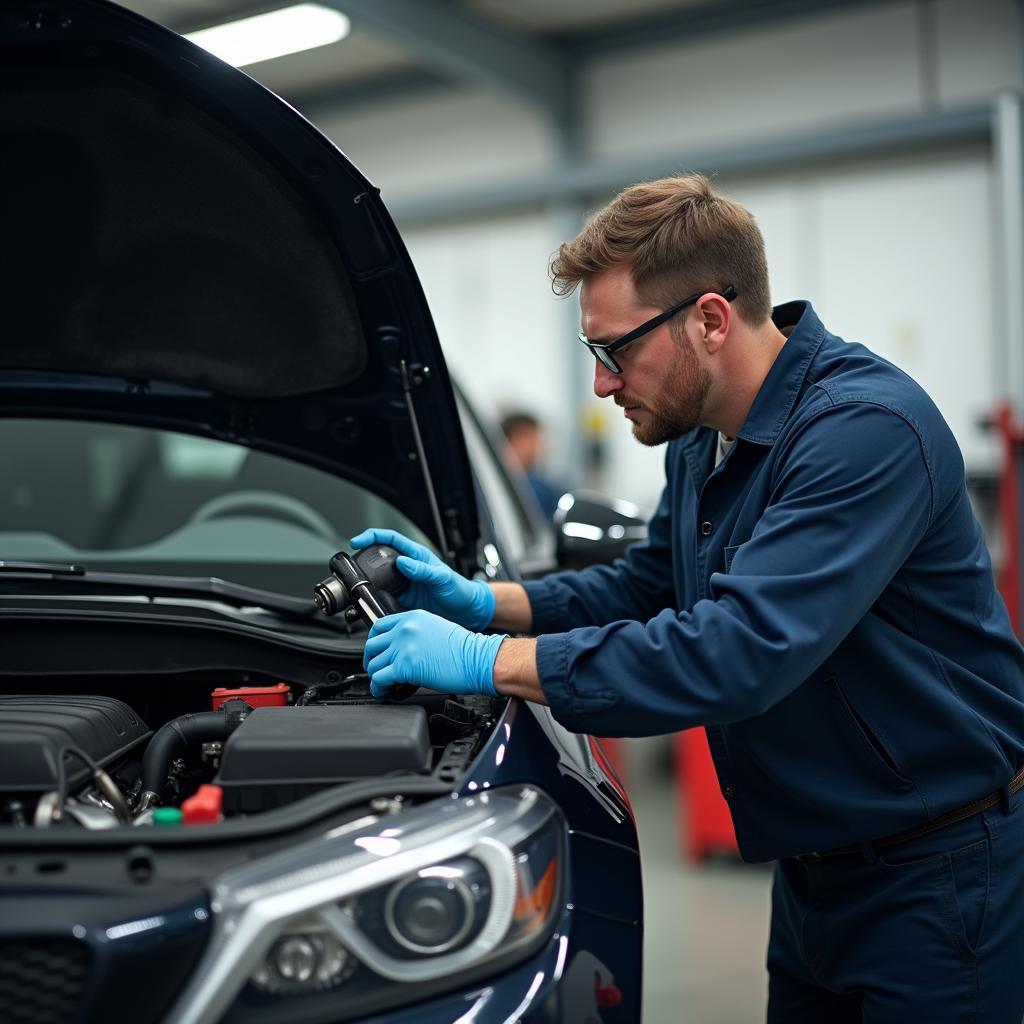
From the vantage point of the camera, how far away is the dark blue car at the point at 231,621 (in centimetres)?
116

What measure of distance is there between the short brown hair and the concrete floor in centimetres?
204

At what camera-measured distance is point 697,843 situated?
170 inches

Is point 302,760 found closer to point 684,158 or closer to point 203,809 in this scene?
point 203,809

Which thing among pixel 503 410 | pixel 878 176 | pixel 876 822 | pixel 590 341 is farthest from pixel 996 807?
pixel 503 410

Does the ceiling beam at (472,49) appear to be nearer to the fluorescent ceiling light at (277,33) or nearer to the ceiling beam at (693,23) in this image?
the ceiling beam at (693,23)

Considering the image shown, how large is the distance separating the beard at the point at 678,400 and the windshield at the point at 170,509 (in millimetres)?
570

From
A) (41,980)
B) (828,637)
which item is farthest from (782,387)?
(41,980)

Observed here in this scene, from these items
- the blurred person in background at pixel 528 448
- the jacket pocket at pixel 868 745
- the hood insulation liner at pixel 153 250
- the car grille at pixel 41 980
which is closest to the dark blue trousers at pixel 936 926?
the jacket pocket at pixel 868 745

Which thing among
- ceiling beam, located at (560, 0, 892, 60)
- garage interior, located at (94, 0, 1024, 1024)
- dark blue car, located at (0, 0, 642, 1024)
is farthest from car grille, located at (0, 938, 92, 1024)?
ceiling beam, located at (560, 0, 892, 60)

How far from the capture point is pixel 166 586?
1.90m

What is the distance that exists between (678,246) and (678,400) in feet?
0.71

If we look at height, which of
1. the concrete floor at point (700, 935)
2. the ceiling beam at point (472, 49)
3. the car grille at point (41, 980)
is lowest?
the concrete floor at point (700, 935)

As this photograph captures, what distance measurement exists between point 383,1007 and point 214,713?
59 cm

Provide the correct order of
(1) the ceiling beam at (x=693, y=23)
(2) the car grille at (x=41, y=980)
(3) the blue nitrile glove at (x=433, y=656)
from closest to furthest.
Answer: (2) the car grille at (x=41, y=980) < (3) the blue nitrile glove at (x=433, y=656) < (1) the ceiling beam at (x=693, y=23)
